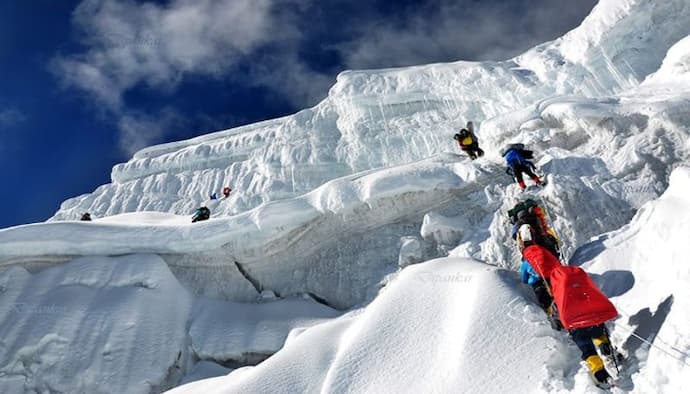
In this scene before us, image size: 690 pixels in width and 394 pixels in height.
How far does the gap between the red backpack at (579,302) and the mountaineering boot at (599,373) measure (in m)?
0.31

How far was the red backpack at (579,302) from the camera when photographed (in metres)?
5.06

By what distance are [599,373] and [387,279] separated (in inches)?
225

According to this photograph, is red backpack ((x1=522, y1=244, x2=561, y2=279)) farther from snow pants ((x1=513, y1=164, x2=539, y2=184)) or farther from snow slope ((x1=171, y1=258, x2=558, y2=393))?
snow pants ((x1=513, y1=164, x2=539, y2=184))

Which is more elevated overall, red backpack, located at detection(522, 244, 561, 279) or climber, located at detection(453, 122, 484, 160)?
climber, located at detection(453, 122, 484, 160)

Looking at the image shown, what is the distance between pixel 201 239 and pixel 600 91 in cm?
1304

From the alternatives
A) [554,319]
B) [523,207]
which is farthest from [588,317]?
[523,207]

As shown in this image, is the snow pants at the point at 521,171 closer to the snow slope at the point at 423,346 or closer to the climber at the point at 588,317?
the snow slope at the point at 423,346

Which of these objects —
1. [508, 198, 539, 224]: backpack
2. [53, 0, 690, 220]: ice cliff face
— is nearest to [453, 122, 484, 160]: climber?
[53, 0, 690, 220]: ice cliff face

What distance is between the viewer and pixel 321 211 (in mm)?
11102

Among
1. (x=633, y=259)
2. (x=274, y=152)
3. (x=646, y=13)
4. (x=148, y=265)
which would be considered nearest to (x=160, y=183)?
(x=274, y=152)

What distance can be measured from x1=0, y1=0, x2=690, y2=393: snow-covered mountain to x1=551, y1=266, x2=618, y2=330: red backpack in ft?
1.63

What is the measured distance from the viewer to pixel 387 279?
10406 mm

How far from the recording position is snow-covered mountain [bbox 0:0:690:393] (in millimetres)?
5879

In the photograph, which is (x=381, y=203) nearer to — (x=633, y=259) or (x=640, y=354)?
(x=633, y=259)
